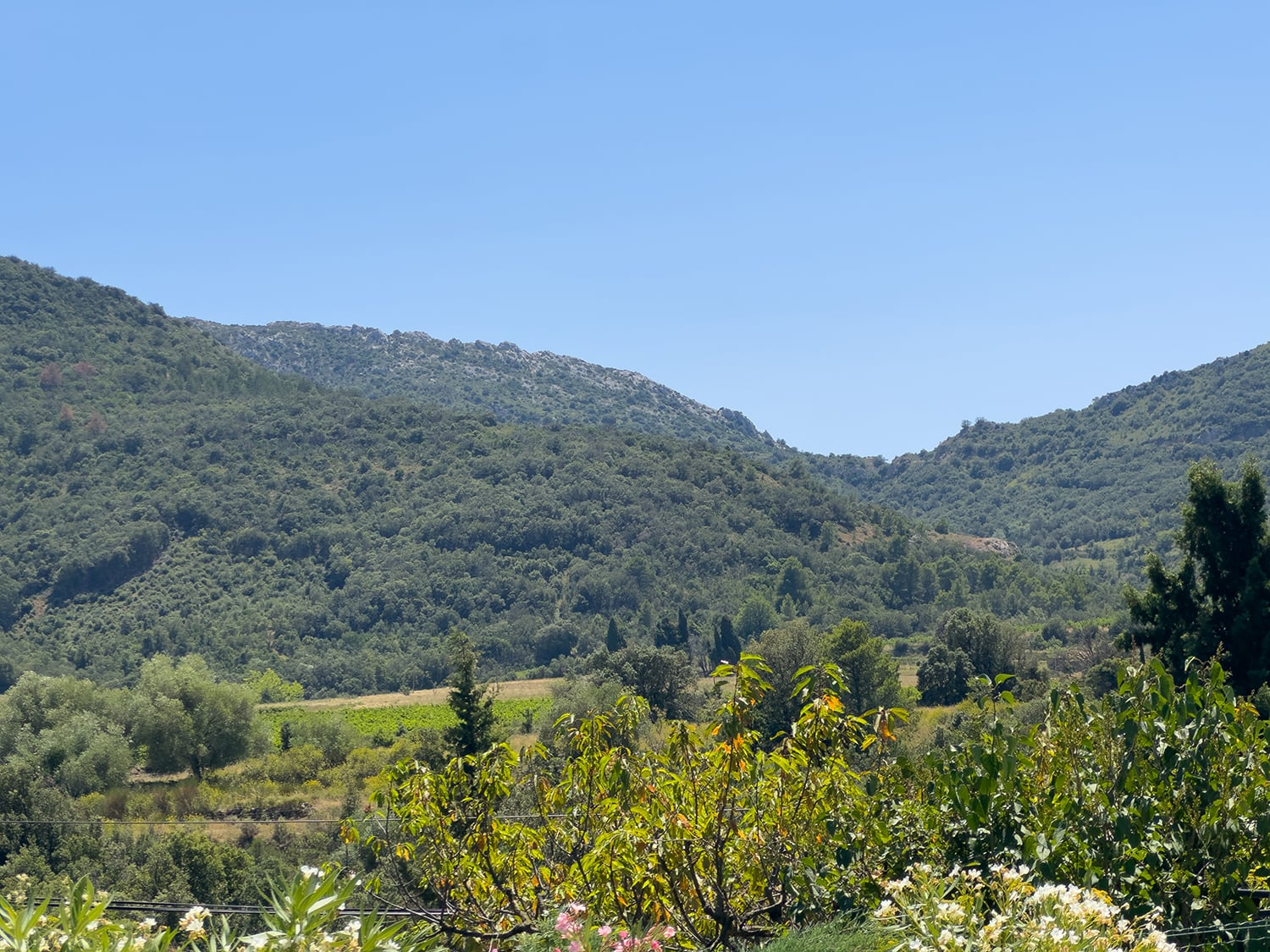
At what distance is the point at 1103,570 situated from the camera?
13338 cm

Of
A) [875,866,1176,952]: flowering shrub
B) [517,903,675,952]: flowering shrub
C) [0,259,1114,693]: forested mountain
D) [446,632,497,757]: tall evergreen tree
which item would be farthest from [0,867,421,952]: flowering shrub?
[0,259,1114,693]: forested mountain

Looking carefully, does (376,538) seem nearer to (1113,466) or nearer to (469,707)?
(469,707)

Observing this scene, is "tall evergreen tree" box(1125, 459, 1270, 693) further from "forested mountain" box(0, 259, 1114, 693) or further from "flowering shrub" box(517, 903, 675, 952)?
"forested mountain" box(0, 259, 1114, 693)

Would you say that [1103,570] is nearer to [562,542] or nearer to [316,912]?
[562,542]

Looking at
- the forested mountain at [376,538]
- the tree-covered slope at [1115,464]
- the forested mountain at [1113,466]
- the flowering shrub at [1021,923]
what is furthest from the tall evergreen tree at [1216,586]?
the tree-covered slope at [1115,464]

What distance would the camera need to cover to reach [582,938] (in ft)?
15.5

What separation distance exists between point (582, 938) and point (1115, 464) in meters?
176

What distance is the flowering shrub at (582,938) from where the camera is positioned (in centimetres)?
486

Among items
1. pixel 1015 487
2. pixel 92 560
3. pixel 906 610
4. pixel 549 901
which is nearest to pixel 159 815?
pixel 549 901

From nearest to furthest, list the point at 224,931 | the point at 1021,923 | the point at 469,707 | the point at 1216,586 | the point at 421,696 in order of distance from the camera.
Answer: the point at 224,931
the point at 1021,923
the point at 1216,586
the point at 469,707
the point at 421,696

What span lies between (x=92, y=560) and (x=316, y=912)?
111 metres

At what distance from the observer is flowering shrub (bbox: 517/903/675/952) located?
486 centimetres

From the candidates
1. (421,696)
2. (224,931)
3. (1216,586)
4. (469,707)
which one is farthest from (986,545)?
(224,931)

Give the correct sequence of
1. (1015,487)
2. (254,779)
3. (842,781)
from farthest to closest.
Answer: (1015,487)
(254,779)
(842,781)
